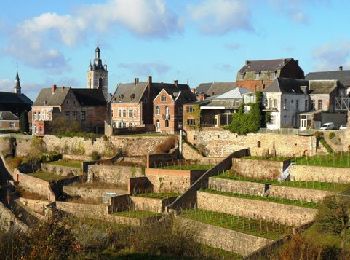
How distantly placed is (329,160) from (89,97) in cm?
3259

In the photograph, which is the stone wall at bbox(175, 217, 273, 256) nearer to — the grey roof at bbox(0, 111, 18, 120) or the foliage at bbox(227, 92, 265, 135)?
the foliage at bbox(227, 92, 265, 135)

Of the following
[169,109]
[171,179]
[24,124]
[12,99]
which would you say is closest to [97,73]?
[12,99]

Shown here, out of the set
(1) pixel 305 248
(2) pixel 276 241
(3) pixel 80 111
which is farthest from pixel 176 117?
(1) pixel 305 248

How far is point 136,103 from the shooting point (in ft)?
195

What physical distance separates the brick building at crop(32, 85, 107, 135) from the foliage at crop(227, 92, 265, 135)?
20313 mm

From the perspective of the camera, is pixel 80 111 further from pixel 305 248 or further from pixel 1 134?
pixel 305 248

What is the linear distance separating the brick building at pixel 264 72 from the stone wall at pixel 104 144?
14.4 m

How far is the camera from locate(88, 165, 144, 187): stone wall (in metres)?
41.7

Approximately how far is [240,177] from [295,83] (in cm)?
1353

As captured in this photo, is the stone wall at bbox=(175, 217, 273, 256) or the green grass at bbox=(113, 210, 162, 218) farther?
the green grass at bbox=(113, 210, 162, 218)

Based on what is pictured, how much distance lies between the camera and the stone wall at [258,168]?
37.0 metres

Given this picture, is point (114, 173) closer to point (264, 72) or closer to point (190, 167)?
point (190, 167)

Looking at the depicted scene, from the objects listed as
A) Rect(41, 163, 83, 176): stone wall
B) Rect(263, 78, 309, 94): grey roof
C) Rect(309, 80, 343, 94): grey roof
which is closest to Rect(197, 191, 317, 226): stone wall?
Rect(41, 163, 83, 176): stone wall

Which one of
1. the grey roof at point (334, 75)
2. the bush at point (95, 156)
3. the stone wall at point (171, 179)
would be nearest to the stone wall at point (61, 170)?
the bush at point (95, 156)
